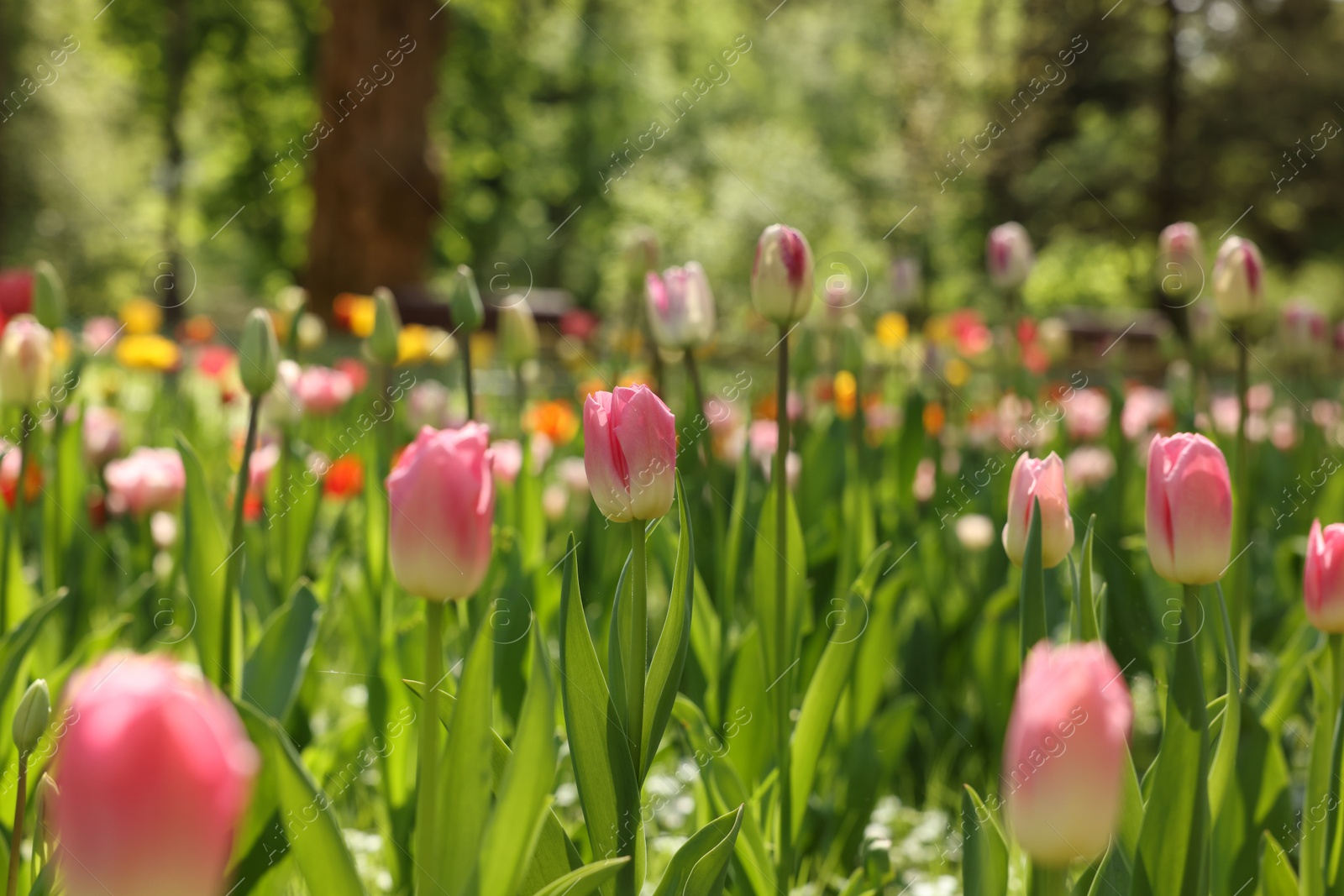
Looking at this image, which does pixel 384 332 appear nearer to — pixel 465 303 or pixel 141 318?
pixel 465 303

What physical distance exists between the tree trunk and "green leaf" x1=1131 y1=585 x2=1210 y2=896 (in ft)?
25.8

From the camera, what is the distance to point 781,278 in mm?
1304

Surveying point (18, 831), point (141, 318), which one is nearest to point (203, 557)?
point (18, 831)

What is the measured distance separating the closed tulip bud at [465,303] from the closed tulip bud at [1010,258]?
1369 millimetres

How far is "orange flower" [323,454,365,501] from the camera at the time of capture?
2.25 meters

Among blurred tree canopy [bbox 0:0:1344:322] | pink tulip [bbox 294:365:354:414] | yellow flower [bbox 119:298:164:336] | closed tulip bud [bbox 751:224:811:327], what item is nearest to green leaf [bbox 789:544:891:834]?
closed tulip bud [bbox 751:224:811:327]

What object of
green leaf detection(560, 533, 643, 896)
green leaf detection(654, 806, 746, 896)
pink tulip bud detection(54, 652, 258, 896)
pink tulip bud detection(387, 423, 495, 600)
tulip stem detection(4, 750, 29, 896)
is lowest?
green leaf detection(654, 806, 746, 896)

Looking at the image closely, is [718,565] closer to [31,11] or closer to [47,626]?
[47,626]

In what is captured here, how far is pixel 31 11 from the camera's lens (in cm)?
1477

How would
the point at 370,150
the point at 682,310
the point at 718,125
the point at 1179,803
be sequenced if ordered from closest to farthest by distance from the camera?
the point at 1179,803
the point at 682,310
the point at 370,150
the point at 718,125

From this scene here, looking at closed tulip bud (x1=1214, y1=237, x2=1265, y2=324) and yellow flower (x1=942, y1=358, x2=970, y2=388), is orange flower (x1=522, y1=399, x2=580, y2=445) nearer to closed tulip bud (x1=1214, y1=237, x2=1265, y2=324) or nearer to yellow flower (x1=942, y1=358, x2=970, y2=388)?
yellow flower (x1=942, y1=358, x2=970, y2=388)

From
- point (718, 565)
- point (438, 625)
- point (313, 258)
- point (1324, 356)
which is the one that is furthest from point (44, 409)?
point (313, 258)

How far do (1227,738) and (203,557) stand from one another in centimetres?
124

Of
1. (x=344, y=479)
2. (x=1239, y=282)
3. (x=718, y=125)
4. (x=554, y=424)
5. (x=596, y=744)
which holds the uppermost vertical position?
(x=596, y=744)
